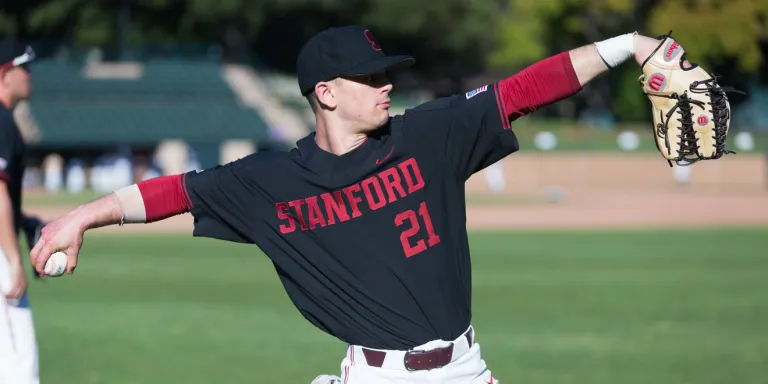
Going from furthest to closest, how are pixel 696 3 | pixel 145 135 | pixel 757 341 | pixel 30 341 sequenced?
1. pixel 696 3
2. pixel 145 135
3. pixel 757 341
4. pixel 30 341

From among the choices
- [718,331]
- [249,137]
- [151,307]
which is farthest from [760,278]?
[249,137]

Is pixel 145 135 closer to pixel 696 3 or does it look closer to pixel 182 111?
pixel 182 111

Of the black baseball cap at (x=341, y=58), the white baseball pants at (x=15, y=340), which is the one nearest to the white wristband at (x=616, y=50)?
the black baseball cap at (x=341, y=58)

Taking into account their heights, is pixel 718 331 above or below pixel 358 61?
below

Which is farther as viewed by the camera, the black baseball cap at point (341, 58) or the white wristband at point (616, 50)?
the black baseball cap at point (341, 58)

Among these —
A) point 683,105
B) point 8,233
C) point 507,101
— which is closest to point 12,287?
point 8,233

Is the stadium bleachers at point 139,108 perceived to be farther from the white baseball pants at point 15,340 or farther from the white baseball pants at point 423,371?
the white baseball pants at point 423,371

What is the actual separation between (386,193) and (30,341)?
7.13 ft

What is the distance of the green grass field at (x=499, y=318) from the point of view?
31.4 feet

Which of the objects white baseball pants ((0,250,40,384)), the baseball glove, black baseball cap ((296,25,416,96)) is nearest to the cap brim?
black baseball cap ((296,25,416,96))

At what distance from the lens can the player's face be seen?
14.2 feet

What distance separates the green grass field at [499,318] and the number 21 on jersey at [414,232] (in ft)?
16.2

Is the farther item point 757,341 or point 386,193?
point 757,341

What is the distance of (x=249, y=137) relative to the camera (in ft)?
146
